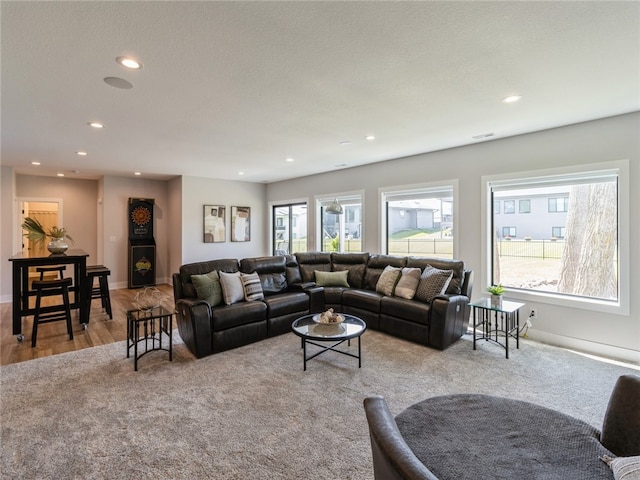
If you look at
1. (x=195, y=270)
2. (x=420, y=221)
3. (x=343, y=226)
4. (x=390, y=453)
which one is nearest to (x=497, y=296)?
(x=420, y=221)

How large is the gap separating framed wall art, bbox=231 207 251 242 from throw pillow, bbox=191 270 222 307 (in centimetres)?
396

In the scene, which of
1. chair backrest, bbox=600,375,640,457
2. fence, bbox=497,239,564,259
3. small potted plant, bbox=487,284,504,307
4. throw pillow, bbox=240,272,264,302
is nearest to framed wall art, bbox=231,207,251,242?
throw pillow, bbox=240,272,264,302

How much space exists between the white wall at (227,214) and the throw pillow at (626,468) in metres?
7.16

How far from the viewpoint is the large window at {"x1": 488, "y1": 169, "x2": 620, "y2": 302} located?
142 inches

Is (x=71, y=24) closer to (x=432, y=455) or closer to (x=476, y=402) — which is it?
(x=432, y=455)

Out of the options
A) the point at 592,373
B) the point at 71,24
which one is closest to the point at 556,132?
the point at 592,373

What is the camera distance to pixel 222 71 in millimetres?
2357

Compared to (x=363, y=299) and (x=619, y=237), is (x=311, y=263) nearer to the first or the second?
(x=363, y=299)

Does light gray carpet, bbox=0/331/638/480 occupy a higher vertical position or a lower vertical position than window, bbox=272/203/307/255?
lower

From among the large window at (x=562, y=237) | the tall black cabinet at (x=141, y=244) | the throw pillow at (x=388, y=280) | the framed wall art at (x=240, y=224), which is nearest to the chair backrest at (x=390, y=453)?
the throw pillow at (x=388, y=280)

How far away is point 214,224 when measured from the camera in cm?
738

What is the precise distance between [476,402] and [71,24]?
9.88 feet

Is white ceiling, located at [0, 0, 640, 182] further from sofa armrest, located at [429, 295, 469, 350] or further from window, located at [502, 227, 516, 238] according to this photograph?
sofa armrest, located at [429, 295, 469, 350]

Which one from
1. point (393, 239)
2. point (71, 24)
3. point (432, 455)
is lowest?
point (432, 455)
